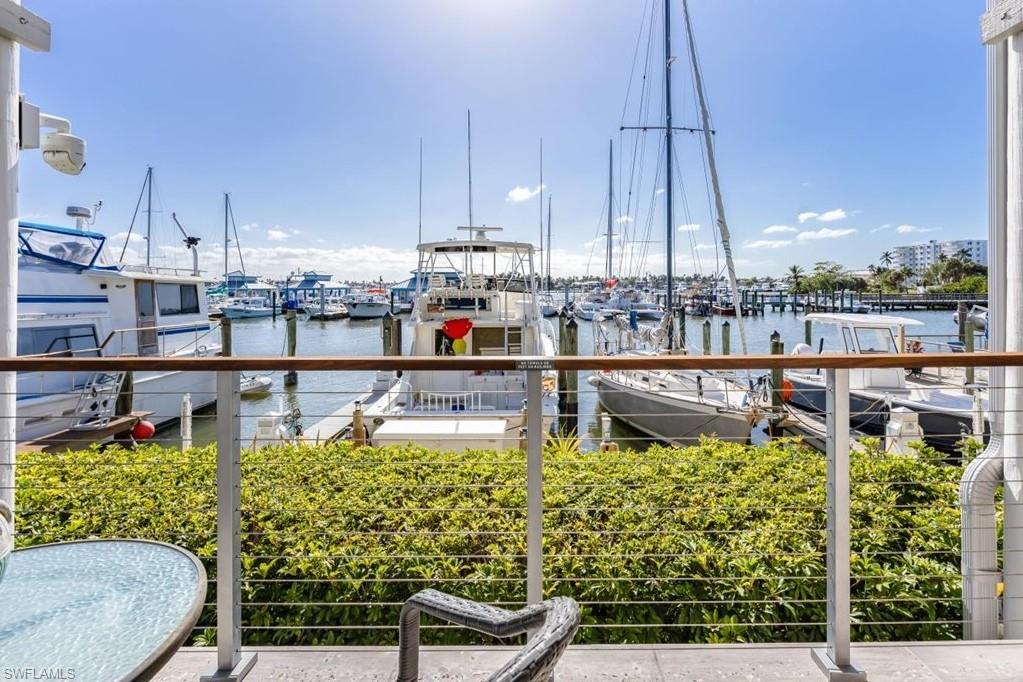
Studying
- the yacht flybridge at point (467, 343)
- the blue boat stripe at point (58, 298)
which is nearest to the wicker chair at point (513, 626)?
the yacht flybridge at point (467, 343)

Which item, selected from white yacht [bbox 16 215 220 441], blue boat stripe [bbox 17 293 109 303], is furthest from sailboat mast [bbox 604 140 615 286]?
blue boat stripe [bbox 17 293 109 303]

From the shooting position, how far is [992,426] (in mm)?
1998

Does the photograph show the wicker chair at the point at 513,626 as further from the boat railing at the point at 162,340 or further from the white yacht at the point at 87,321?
the boat railing at the point at 162,340

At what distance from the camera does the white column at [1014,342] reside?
1.86m

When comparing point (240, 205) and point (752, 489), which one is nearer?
point (752, 489)

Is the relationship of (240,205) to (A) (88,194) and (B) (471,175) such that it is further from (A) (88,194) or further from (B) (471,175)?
(B) (471,175)

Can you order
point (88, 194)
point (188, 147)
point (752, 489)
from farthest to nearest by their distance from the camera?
point (188, 147), point (88, 194), point (752, 489)

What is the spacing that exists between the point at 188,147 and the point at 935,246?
73839mm

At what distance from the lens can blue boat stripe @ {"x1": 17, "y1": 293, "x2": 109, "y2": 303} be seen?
320 inches

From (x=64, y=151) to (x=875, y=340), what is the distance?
9971 mm

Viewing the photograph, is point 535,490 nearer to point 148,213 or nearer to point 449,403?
point 449,403

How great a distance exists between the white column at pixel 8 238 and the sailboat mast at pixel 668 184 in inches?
398

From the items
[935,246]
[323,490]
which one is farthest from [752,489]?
[935,246]

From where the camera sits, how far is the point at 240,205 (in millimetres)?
28859
